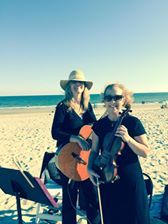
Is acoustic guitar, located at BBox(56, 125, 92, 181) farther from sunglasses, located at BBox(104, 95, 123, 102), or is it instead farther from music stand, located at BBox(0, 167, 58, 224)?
sunglasses, located at BBox(104, 95, 123, 102)

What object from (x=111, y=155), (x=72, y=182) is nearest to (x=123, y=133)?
(x=111, y=155)

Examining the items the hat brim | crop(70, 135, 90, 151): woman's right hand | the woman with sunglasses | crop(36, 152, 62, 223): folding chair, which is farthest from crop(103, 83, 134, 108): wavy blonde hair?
crop(36, 152, 62, 223): folding chair

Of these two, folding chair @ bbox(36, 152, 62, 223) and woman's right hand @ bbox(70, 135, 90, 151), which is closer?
woman's right hand @ bbox(70, 135, 90, 151)

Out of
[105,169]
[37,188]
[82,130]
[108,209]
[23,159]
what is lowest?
[23,159]

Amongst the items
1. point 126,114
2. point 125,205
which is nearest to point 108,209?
point 125,205

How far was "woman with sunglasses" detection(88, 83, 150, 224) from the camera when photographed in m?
2.57

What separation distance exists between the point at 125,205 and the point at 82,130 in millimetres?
1077

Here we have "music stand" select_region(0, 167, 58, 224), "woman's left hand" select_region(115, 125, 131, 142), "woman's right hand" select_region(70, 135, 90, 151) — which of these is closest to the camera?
"woman's left hand" select_region(115, 125, 131, 142)

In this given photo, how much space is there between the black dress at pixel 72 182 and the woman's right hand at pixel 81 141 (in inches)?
2.9

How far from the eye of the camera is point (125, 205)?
103 inches

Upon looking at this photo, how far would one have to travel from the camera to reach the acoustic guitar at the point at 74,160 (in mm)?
3396

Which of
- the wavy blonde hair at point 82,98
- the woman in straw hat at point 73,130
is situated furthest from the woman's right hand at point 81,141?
the wavy blonde hair at point 82,98

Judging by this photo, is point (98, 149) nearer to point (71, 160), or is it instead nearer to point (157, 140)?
point (71, 160)

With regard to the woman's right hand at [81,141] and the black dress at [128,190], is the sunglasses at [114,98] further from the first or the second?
the woman's right hand at [81,141]
